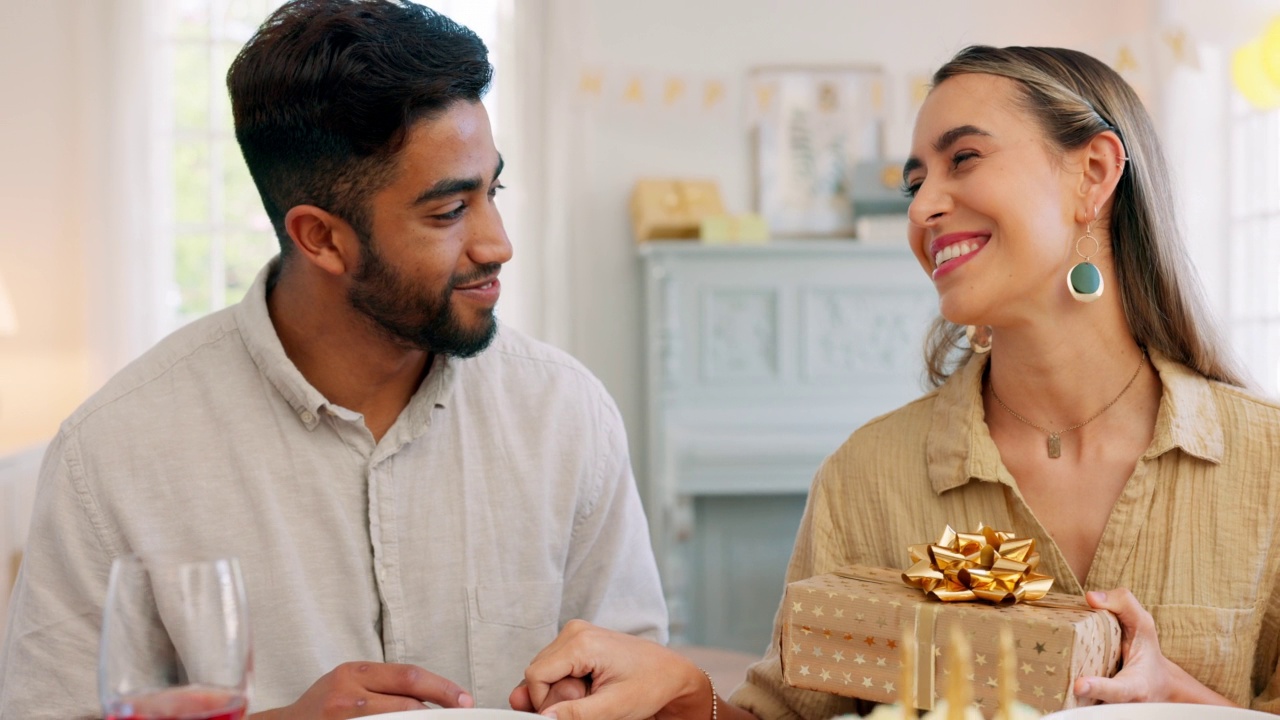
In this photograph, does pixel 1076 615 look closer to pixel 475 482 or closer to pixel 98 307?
pixel 475 482

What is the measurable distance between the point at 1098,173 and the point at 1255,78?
8.81 ft

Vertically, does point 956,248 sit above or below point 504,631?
above

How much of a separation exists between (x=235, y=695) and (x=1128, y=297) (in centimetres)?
115

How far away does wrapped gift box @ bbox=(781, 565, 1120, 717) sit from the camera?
97 centimetres

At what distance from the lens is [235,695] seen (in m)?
0.78

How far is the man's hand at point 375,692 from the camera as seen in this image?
1.17 meters

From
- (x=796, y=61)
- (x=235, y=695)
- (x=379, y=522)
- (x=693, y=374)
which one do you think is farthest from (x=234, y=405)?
(x=796, y=61)

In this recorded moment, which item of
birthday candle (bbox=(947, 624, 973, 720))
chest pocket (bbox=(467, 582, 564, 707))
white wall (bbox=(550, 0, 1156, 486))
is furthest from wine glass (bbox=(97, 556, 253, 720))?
white wall (bbox=(550, 0, 1156, 486))

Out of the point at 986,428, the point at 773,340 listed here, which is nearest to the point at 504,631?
the point at 986,428

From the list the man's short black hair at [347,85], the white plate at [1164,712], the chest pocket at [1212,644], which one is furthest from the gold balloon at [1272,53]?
the white plate at [1164,712]

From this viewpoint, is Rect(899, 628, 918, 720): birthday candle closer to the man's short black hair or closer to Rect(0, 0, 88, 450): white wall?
the man's short black hair

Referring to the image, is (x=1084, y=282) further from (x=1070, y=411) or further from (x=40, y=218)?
(x=40, y=218)

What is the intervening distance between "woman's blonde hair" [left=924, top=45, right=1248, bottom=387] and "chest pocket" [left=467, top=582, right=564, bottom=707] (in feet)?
2.76

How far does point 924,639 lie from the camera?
1009 mm
